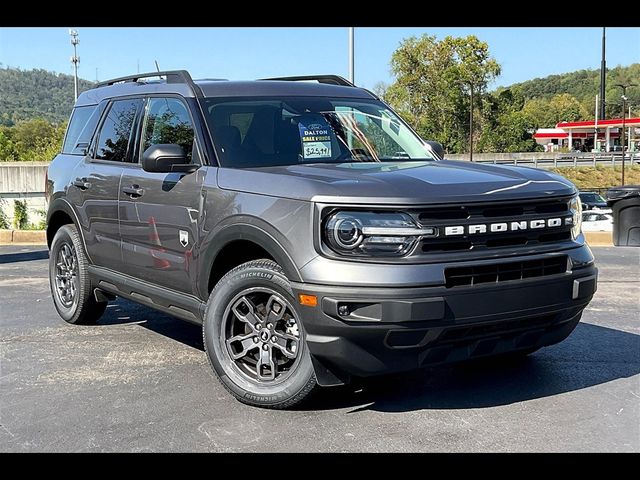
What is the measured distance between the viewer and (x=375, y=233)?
379 cm

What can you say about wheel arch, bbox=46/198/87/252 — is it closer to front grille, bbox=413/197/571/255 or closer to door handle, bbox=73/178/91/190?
door handle, bbox=73/178/91/190

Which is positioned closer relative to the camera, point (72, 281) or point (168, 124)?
point (168, 124)

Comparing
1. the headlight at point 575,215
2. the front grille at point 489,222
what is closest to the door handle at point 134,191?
the front grille at point 489,222

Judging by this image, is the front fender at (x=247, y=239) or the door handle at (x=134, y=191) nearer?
the front fender at (x=247, y=239)

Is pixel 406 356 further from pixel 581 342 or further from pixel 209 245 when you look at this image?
pixel 581 342

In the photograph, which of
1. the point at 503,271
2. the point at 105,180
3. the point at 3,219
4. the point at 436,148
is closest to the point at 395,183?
the point at 503,271

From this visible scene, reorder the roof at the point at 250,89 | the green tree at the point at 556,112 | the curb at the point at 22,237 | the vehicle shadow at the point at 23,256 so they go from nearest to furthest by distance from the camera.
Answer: the roof at the point at 250,89
the vehicle shadow at the point at 23,256
the curb at the point at 22,237
the green tree at the point at 556,112

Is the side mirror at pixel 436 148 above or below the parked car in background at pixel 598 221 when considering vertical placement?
above

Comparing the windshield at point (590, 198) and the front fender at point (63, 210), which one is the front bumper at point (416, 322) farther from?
the windshield at point (590, 198)

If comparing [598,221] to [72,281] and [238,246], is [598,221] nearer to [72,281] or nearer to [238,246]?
[72,281]

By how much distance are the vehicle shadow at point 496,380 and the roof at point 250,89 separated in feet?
6.28

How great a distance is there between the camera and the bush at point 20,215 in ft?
49.8

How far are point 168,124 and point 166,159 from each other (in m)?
0.70

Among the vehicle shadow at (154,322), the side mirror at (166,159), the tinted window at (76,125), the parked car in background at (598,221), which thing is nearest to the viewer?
the side mirror at (166,159)
